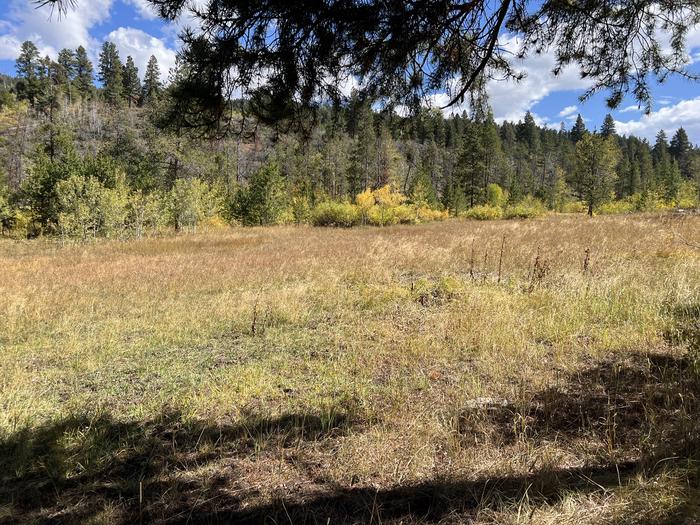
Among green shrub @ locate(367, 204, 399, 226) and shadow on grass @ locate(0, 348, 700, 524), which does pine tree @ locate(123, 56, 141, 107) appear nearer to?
green shrub @ locate(367, 204, 399, 226)

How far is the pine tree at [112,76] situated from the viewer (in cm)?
9206

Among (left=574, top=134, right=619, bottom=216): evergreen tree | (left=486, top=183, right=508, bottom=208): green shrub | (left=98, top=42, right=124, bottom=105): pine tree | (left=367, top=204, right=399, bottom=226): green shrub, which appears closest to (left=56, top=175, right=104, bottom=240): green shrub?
(left=367, top=204, right=399, bottom=226): green shrub

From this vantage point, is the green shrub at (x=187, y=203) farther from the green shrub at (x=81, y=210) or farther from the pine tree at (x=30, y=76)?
the pine tree at (x=30, y=76)

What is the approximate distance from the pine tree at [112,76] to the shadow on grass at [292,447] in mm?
111225

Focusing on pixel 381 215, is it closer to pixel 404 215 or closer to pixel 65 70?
pixel 404 215

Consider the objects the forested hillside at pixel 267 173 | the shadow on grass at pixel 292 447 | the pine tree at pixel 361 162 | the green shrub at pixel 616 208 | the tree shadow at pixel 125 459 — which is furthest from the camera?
the pine tree at pixel 361 162

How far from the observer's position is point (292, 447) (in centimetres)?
271

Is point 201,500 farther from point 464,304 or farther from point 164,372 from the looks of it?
point 464,304

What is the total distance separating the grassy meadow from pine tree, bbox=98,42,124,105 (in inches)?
4253

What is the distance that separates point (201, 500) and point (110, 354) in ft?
11.1

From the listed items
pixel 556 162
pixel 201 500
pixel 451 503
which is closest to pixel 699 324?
pixel 451 503

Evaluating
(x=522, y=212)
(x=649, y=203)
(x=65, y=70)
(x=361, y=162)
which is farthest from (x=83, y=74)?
(x=649, y=203)

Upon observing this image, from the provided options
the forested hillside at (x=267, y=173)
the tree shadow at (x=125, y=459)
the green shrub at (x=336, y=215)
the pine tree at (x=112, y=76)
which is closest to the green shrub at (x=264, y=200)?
the forested hillside at (x=267, y=173)

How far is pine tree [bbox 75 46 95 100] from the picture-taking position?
9184 cm
